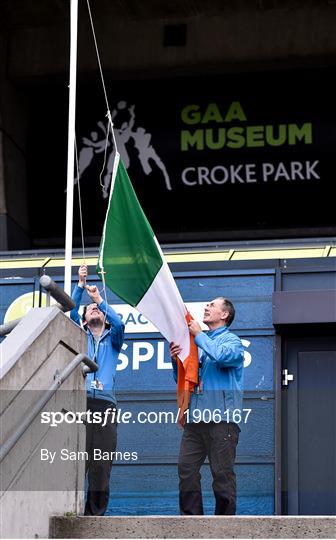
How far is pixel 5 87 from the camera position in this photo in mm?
18406

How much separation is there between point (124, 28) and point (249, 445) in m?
7.56

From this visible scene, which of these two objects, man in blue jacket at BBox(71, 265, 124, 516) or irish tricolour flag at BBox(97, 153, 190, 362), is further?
man in blue jacket at BBox(71, 265, 124, 516)

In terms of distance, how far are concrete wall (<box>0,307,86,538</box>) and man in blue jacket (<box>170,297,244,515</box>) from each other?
1046mm

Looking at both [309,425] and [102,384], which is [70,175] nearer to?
[102,384]

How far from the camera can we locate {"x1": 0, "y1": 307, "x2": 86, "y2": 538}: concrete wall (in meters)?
7.84

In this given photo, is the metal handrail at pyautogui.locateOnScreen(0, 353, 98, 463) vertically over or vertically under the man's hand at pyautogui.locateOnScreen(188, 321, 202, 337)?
under

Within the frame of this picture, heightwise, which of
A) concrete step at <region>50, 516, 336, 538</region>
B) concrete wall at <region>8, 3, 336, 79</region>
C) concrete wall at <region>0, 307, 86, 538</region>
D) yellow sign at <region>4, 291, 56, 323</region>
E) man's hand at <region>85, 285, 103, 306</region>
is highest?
concrete wall at <region>8, 3, 336, 79</region>

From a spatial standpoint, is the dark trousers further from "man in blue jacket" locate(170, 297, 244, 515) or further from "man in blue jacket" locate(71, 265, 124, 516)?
"man in blue jacket" locate(170, 297, 244, 515)

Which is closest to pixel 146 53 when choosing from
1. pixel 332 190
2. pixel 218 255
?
pixel 332 190

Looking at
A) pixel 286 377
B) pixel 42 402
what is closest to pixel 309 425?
pixel 286 377

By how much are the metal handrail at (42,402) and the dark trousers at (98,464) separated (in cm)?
141

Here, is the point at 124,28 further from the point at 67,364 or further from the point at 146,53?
the point at 67,364

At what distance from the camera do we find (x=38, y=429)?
845cm

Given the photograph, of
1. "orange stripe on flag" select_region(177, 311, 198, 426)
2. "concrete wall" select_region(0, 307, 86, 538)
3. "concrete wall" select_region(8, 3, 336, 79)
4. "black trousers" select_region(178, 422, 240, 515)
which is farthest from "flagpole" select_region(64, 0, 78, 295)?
"concrete wall" select_region(8, 3, 336, 79)
